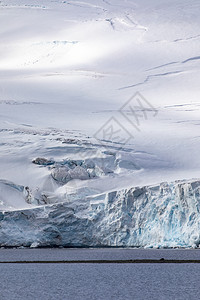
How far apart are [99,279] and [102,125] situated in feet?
59.0

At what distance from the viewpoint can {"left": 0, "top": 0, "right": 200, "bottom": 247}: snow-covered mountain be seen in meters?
29.8

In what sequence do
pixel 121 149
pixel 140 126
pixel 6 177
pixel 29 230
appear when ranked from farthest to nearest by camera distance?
pixel 140 126, pixel 121 149, pixel 6 177, pixel 29 230

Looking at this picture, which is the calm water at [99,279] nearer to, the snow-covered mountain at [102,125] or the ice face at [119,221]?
the ice face at [119,221]

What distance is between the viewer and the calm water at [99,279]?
20500mm

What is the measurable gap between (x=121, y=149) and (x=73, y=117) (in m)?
6.92

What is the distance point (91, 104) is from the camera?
46.0m

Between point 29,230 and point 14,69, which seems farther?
point 14,69

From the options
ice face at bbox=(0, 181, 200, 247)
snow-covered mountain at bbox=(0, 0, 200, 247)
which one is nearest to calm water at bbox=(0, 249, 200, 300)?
ice face at bbox=(0, 181, 200, 247)

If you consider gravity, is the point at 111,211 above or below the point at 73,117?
below

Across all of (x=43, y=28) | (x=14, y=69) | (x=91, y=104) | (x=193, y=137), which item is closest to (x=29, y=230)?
(x=193, y=137)

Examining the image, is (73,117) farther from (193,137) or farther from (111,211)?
(111,211)

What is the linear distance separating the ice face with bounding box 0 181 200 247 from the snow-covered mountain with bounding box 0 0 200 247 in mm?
41

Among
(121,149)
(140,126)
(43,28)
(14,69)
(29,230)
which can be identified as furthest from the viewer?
(43,28)

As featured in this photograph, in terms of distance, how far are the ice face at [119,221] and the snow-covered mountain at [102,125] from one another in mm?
41
